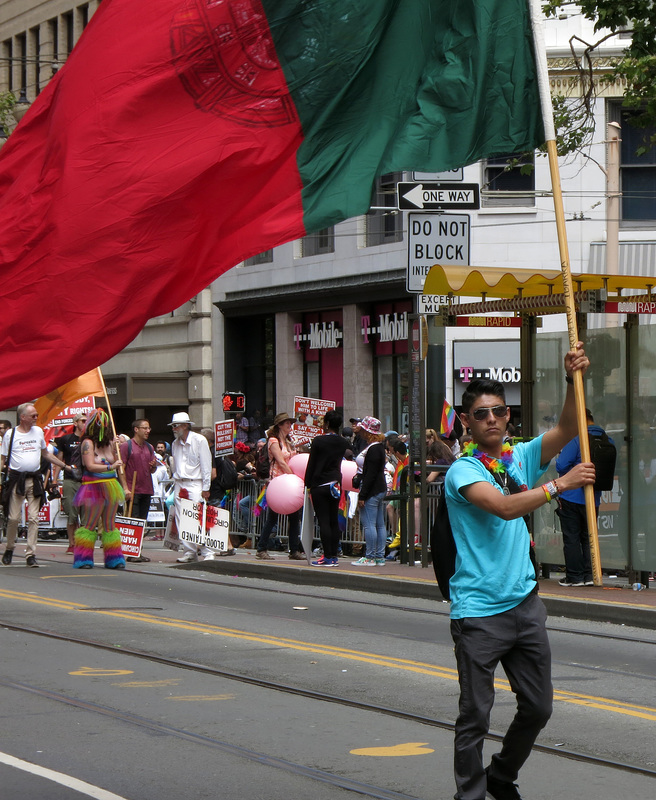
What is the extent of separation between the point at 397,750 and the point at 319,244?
91.7ft

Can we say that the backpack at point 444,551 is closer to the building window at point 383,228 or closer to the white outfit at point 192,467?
the white outfit at point 192,467

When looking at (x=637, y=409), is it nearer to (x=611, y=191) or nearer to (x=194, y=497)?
(x=194, y=497)

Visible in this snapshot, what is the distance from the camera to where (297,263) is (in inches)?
1380

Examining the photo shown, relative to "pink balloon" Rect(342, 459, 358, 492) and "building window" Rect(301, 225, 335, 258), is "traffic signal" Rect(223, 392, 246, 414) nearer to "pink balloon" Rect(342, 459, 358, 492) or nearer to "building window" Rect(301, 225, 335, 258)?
"building window" Rect(301, 225, 335, 258)

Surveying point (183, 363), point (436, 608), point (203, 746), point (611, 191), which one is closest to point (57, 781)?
point (203, 746)

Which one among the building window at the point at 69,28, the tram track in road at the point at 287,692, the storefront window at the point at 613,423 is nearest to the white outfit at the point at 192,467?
the storefront window at the point at 613,423

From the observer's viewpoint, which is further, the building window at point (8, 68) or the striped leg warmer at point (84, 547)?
the building window at point (8, 68)

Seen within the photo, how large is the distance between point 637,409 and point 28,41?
118 feet

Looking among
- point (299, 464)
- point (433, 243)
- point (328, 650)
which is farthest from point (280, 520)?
point (328, 650)

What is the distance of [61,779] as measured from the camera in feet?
22.8

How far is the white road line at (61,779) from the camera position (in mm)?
6625

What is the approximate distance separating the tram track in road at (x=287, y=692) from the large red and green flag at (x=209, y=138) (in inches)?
93.2

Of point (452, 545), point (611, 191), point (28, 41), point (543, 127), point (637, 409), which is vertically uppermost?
point (28, 41)

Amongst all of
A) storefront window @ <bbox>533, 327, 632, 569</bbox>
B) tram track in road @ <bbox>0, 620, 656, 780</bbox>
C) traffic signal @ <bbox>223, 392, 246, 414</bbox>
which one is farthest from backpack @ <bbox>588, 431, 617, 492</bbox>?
traffic signal @ <bbox>223, 392, 246, 414</bbox>
